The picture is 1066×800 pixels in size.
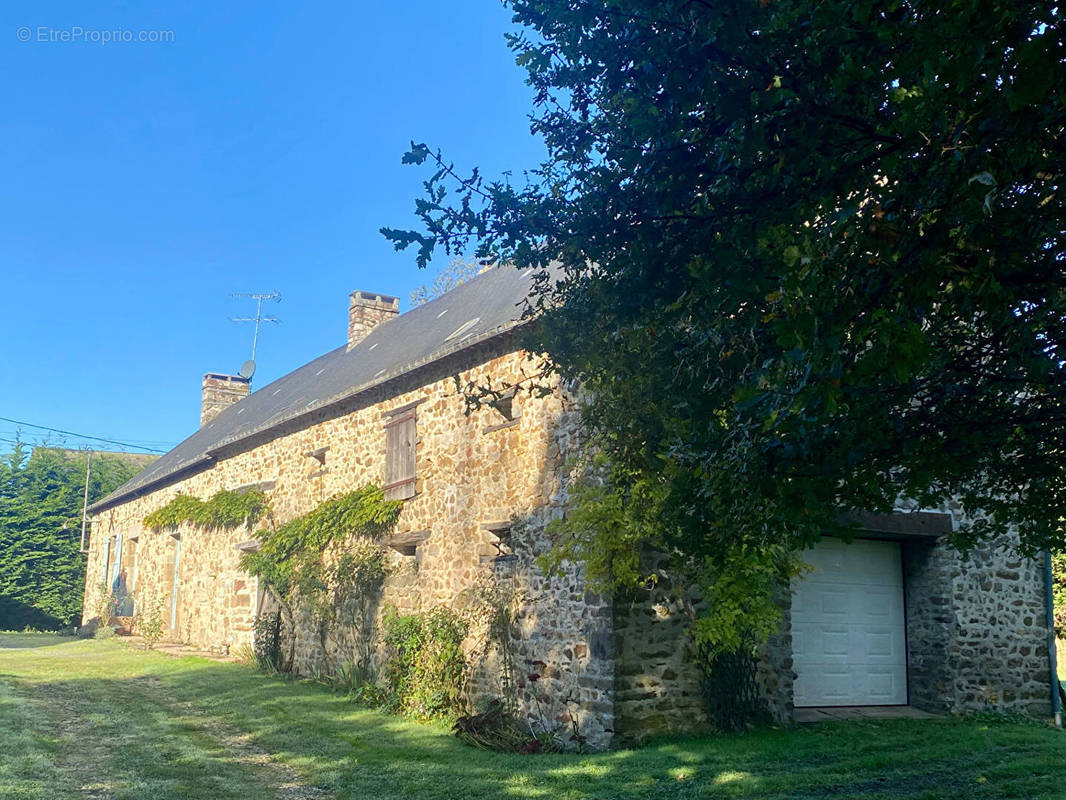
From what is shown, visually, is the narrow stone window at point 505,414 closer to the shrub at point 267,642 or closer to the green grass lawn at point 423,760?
the green grass lawn at point 423,760

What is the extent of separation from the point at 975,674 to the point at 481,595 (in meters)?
5.66

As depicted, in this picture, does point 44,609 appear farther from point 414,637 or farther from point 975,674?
point 975,674

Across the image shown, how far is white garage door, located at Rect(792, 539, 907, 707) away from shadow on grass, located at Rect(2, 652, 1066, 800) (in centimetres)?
73

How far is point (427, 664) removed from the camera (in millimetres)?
10578

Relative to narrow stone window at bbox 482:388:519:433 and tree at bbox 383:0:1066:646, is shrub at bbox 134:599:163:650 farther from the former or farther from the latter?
tree at bbox 383:0:1066:646

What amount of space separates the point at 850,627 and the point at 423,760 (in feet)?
17.0

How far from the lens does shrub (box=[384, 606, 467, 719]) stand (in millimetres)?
10219

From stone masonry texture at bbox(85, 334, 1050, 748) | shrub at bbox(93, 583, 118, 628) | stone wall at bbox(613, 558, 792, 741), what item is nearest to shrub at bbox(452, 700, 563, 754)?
stone masonry texture at bbox(85, 334, 1050, 748)

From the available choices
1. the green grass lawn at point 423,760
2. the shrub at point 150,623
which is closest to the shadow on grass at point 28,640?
the shrub at point 150,623

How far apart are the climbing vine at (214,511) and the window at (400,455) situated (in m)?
4.48

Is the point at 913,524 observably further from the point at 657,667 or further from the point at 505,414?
the point at 505,414

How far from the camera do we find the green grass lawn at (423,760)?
6.64m

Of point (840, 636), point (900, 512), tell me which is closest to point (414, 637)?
point (840, 636)

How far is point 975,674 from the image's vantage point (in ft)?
34.0
